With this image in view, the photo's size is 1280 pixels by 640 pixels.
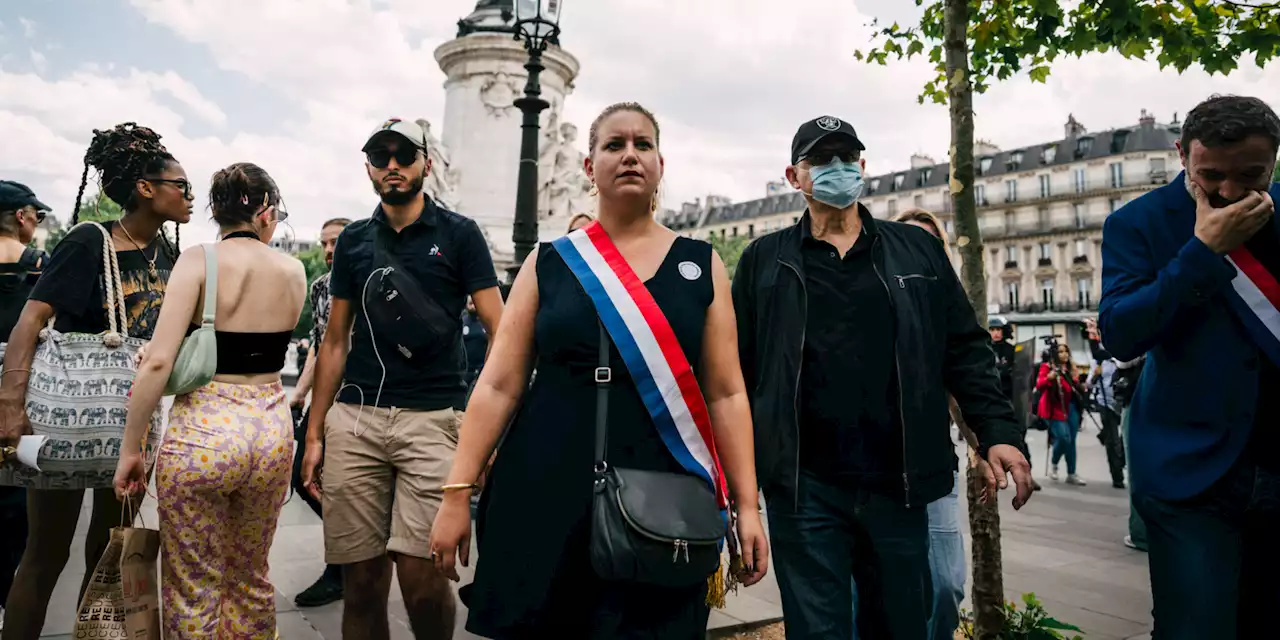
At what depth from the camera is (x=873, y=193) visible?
3022 inches

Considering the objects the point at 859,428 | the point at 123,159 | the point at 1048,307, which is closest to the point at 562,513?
the point at 859,428

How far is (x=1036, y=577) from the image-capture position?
590 cm

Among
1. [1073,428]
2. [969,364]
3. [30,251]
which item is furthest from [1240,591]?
[1073,428]

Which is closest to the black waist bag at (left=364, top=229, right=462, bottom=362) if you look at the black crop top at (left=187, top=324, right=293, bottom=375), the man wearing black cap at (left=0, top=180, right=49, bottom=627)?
the black crop top at (left=187, top=324, right=293, bottom=375)

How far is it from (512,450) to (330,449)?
1.46 meters

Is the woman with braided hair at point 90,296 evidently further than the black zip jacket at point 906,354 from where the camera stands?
Yes

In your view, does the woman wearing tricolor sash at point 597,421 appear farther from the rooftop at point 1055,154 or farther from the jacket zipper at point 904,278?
the rooftop at point 1055,154

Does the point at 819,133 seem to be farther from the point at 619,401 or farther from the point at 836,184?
the point at 619,401

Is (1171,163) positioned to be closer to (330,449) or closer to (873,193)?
(873,193)

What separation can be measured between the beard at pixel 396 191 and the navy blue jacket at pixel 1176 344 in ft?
8.08

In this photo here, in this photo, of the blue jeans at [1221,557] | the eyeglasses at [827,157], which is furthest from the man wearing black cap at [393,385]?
the blue jeans at [1221,557]

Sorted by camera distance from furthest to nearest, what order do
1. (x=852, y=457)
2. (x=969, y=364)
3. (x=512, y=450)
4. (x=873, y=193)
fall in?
1. (x=873, y=193)
2. (x=969, y=364)
3. (x=852, y=457)
4. (x=512, y=450)

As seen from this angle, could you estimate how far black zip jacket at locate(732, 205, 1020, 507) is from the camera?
2748 millimetres

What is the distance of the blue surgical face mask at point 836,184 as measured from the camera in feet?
9.93
